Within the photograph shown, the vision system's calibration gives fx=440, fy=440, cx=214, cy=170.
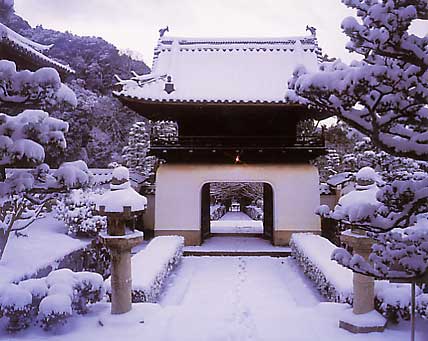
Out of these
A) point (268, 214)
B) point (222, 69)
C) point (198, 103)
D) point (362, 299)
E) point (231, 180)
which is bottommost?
point (362, 299)

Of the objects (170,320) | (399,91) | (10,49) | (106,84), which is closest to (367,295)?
(170,320)

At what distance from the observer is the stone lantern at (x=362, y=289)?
18.8 ft

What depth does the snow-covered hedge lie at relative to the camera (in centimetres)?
594

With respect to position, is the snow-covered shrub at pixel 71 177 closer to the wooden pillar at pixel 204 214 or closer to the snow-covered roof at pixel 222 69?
the snow-covered roof at pixel 222 69

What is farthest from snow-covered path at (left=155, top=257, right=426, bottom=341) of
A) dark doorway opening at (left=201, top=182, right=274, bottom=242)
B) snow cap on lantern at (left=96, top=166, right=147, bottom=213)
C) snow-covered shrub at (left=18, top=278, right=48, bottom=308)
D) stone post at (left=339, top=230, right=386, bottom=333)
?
dark doorway opening at (left=201, top=182, right=274, bottom=242)

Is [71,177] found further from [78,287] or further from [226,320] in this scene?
[226,320]

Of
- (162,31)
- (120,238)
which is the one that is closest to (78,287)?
(120,238)

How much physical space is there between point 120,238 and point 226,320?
6.72ft

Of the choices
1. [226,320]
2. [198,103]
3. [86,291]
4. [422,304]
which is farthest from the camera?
[198,103]

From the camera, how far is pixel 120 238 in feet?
20.3

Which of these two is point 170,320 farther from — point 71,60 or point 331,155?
point 71,60

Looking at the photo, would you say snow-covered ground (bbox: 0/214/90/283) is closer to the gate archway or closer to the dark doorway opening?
the gate archway

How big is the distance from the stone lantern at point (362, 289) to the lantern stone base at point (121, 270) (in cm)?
299

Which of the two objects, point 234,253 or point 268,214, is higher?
point 268,214
